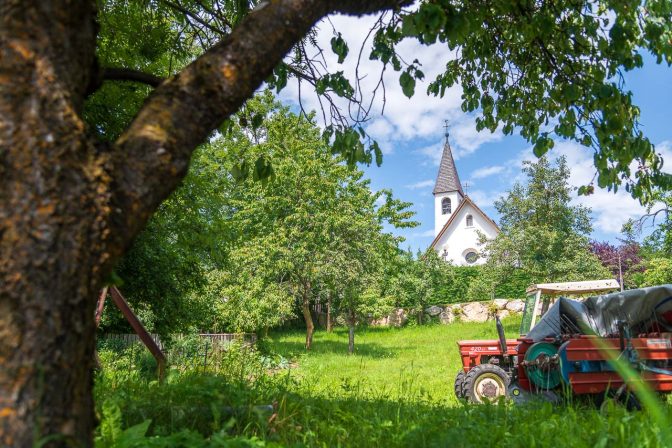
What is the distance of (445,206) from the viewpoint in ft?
176

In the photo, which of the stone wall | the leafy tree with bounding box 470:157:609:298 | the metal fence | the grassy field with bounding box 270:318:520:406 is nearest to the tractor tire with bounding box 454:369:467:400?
the grassy field with bounding box 270:318:520:406

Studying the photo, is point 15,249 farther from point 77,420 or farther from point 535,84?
point 535,84

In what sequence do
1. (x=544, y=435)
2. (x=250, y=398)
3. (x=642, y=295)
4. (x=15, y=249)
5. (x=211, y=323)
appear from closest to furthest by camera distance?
1. (x=15, y=249)
2. (x=544, y=435)
3. (x=250, y=398)
4. (x=642, y=295)
5. (x=211, y=323)

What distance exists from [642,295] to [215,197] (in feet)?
26.9

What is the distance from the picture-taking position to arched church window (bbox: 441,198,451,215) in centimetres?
5328

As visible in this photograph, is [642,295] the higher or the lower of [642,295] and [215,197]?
the lower

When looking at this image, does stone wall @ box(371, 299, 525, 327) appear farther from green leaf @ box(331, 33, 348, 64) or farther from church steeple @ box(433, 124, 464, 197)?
green leaf @ box(331, 33, 348, 64)

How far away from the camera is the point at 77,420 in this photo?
162 cm

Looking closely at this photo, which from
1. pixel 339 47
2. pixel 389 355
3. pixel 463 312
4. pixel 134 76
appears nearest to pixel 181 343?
pixel 389 355

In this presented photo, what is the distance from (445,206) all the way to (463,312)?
2473 centimetres

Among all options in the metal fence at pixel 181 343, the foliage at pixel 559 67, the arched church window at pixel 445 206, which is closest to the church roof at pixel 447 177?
the arched church window at pixel 445 206

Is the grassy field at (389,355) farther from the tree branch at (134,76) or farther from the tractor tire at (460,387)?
the tree branch at (134,76)

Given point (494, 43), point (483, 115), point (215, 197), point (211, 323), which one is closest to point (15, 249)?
point (494, 43)

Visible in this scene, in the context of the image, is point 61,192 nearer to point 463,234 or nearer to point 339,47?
point 339,47
